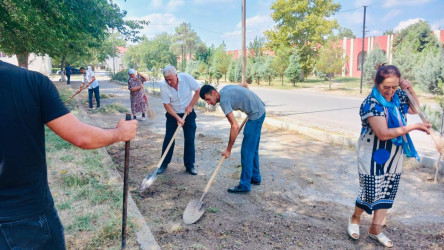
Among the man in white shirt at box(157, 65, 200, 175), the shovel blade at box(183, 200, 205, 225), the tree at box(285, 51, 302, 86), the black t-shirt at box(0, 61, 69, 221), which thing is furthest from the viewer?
the tree at box(285, 51, 302, 86)

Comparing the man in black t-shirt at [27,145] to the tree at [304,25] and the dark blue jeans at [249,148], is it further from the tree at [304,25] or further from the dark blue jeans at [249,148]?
the tree at [304,25]

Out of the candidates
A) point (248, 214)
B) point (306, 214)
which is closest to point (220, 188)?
point (248, 214)

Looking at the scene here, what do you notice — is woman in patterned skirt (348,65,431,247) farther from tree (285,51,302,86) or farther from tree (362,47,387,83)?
tree (285,51,302,86)

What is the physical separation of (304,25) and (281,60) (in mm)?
5285

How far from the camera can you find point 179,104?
15.7 feet

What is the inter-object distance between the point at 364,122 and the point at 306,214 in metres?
1.30

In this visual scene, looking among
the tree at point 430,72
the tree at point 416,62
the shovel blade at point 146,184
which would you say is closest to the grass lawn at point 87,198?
the shovel blade at point 146,184

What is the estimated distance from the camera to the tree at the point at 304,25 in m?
27.8

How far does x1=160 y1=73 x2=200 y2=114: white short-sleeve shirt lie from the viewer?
4742 millimetres

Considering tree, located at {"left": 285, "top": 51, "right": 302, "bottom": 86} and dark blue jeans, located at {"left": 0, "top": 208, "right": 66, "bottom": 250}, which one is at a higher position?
tree, located at {"left": 285, "top": 51, "right": 302, "bottom": 86}

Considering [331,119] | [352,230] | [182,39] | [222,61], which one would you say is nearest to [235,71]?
[222,61]

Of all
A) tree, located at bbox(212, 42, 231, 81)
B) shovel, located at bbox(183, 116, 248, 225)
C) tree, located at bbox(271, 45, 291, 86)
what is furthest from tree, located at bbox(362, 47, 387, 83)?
shovel, located at bbox(183, 116, 248, 225)

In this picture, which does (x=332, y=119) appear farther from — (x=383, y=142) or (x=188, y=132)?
(x=383, y=142)

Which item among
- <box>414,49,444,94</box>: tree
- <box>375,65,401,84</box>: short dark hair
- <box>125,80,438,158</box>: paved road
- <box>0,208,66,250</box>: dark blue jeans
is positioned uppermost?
<box>414,49,444,94</box>: tree
